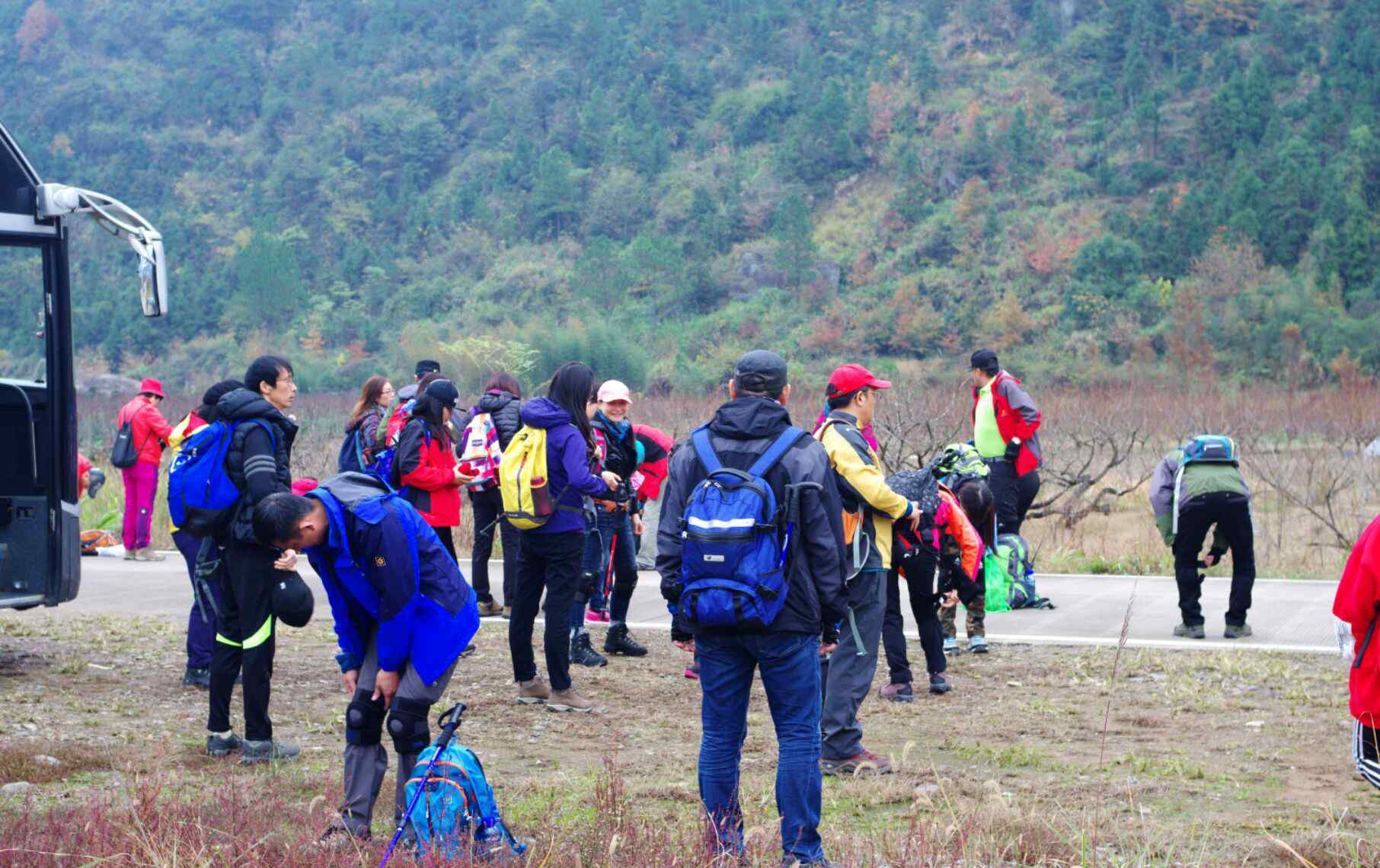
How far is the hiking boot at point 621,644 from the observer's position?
963 centimetres

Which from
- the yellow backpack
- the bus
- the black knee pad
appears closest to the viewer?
the black knee pad

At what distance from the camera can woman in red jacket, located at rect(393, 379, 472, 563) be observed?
920cm

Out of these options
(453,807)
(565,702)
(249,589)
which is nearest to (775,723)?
(453,807)

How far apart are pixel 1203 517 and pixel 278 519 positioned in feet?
22.3

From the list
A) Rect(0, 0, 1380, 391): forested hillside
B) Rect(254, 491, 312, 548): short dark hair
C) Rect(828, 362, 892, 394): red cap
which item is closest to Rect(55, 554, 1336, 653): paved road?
Rect(828, 362, 892, 394): red cap

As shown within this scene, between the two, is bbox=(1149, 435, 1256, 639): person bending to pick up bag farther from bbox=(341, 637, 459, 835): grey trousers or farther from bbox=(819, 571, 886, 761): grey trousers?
bbox=(341, 637, 459, 835): grey trousers

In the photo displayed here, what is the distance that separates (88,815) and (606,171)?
280 feet

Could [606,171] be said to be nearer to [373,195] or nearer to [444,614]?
[373,195]

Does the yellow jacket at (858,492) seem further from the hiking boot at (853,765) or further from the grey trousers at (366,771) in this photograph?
the grey trousers at (366,771)

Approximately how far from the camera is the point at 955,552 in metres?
8.38

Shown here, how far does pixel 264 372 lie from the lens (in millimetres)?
6844

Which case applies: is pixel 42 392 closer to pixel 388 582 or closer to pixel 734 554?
pixel 388 582

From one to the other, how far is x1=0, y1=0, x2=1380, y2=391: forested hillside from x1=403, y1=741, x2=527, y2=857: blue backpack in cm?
4743

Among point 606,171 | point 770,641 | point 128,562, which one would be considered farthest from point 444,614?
point 606,171
